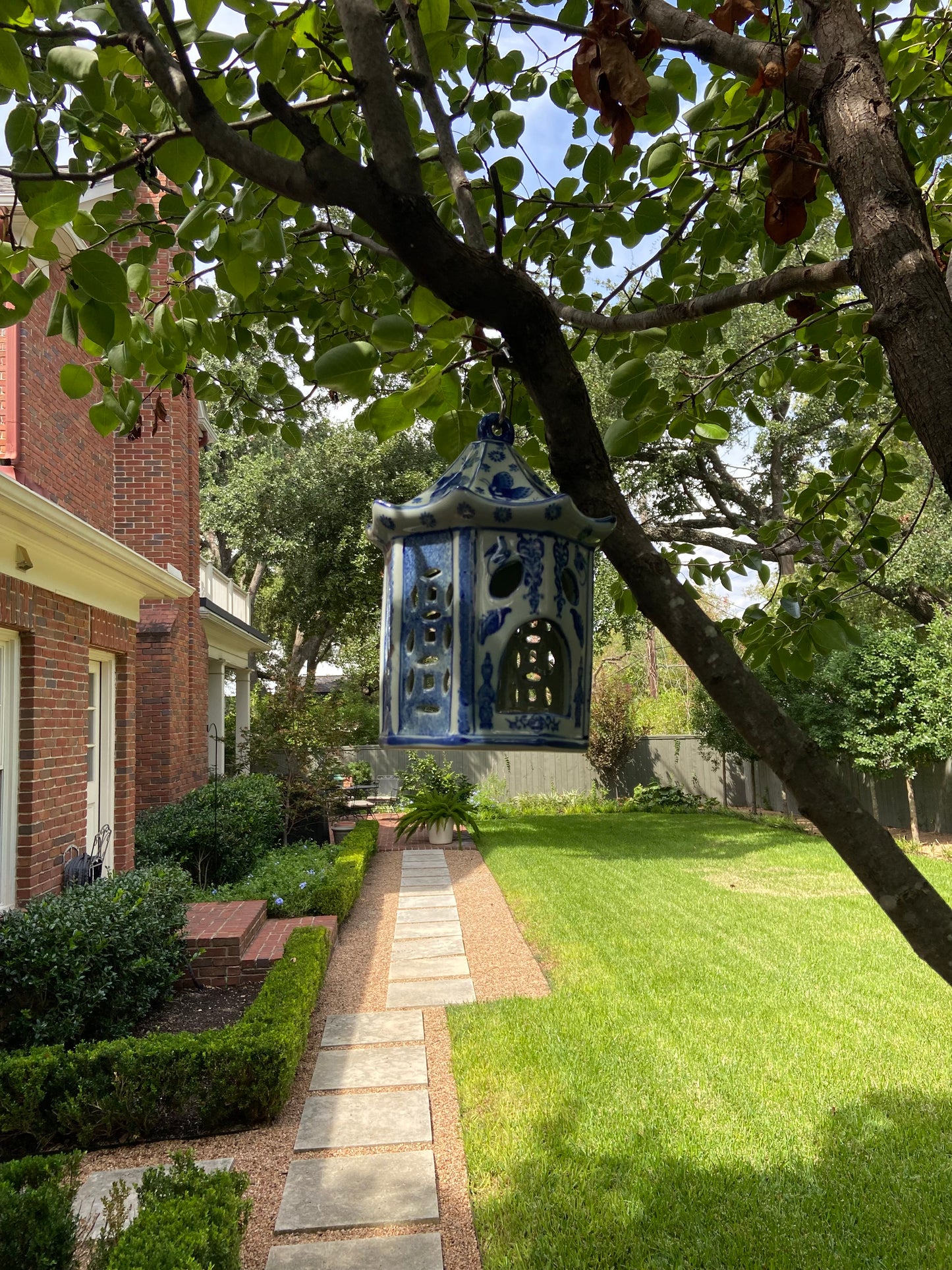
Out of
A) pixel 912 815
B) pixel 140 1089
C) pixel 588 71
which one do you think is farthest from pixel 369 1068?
pixel 912 815

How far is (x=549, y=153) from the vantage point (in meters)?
3.29

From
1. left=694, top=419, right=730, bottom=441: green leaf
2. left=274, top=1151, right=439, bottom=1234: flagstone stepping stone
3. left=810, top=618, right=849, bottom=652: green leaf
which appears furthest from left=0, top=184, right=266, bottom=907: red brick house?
left=274, top=1151, right=439, bottom=1234: flagstone stepping stone

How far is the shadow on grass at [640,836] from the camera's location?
47.4 feet

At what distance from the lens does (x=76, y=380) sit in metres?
2.08

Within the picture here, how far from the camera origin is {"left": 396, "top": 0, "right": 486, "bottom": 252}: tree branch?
80.4 inches

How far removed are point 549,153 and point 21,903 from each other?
231 inches

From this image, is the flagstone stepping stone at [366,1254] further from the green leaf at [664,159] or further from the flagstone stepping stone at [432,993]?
the green leaf at [664,159]

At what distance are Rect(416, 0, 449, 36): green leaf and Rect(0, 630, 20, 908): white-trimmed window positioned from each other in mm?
5596

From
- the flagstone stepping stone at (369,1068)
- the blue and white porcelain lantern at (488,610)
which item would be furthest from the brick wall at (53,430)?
the blue and white porcelain lantern at (488,610)

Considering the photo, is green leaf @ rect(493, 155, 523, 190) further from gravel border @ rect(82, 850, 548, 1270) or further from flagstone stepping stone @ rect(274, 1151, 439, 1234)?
flagstone stepping stone @ rect(274, 1151, 439, 1234)

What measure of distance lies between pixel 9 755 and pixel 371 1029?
3130 millimetres

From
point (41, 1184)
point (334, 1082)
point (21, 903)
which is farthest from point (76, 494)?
point (41, 1184)

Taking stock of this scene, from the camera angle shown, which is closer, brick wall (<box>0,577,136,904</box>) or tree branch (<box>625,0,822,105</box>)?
tree branch (<box>625,0,822,105</box>)

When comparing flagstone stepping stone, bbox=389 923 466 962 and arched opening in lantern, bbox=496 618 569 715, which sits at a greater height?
arched opening in lantern, bbox=496 618 569 715
